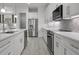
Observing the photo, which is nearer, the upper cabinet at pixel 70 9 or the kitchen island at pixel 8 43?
the kitchen island at pixel 8 43

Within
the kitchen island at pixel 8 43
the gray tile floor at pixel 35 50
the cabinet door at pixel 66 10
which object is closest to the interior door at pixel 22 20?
the gray tile floor at pixel 35 50

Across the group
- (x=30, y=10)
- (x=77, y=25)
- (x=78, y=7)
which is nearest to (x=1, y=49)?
(x=78, y=7)

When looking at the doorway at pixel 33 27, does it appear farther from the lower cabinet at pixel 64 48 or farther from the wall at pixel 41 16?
the lower cabinet at pixel 64 48

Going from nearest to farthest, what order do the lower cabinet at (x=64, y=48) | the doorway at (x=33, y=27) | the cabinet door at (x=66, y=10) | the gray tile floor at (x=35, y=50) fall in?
the lower cabinet at (x=64, y=48)
the cabinet door at (x=66, y=10)
the gray tile floor at (x=35, y=50)
the doorway at (x=33, y=27)

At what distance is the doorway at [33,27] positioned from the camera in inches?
356

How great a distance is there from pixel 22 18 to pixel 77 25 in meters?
6.10

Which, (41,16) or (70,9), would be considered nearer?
(70,9)

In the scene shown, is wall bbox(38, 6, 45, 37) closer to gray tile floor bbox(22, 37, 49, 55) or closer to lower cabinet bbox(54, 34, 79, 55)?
gray tile floor bbox(22, 37, 49, 55)

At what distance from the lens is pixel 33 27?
29.7ft

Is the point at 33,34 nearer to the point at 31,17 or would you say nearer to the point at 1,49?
the point at 31,17

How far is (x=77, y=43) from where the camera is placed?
52.4 inches

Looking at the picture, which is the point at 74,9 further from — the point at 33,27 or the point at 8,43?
the point at 33,27

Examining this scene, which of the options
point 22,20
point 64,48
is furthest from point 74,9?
point 22,20

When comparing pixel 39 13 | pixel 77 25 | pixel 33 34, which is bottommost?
pixel 33 34
